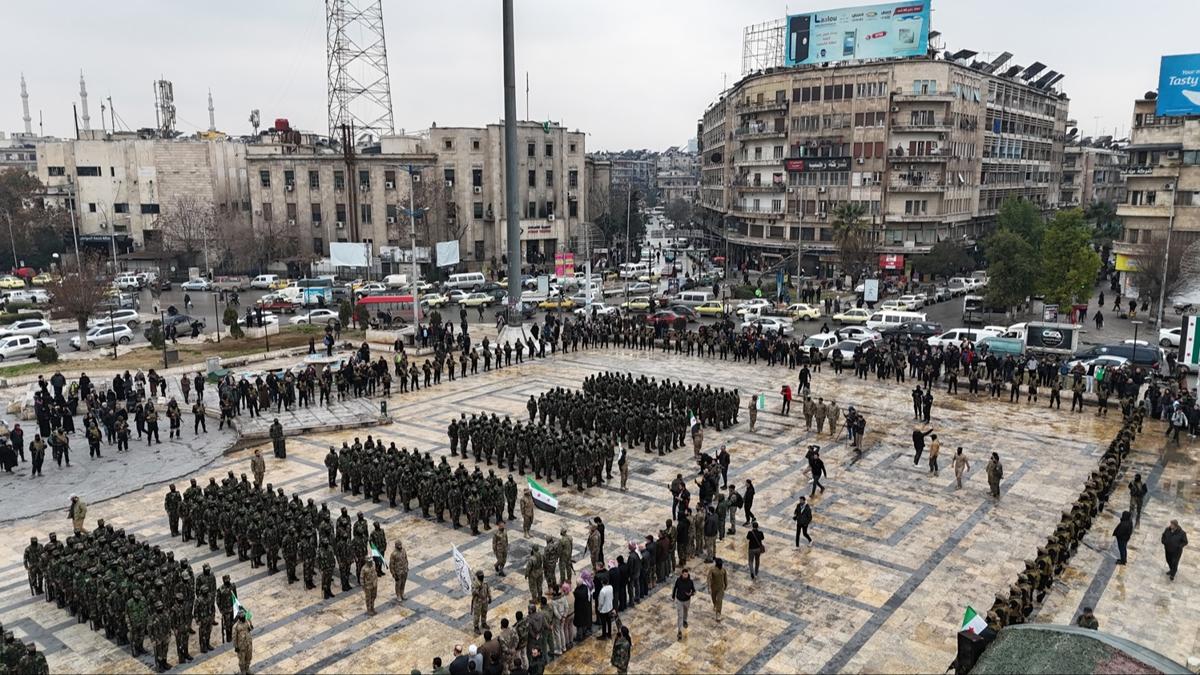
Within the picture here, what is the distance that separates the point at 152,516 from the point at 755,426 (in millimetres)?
16700

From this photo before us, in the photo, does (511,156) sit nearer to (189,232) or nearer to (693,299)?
(693,299)

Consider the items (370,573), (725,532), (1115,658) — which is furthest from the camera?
(725,532)

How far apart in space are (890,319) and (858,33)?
29.9 metres

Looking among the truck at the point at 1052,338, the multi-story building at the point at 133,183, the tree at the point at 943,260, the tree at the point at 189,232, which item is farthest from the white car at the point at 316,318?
the tree at the point at 943,260

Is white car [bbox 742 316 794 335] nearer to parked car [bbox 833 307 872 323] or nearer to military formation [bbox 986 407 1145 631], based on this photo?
parked car [bbox 833 307 872 323]

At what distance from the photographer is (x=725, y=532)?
17.9m

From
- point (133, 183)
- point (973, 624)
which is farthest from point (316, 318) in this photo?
point (973, 624)

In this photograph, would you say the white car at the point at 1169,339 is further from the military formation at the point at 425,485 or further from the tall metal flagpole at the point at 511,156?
the military formation at the point at 425,485

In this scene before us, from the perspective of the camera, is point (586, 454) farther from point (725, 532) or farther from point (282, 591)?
point (282, 591)

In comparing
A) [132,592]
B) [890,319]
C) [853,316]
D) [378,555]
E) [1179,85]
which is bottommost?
[378,555]

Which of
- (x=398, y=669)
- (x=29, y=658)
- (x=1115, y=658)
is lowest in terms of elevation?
(x=398, y=669)

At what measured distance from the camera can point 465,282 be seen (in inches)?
2422

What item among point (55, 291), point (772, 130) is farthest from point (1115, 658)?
point (772, 130)

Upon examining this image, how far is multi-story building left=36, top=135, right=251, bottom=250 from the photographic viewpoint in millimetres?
74625
